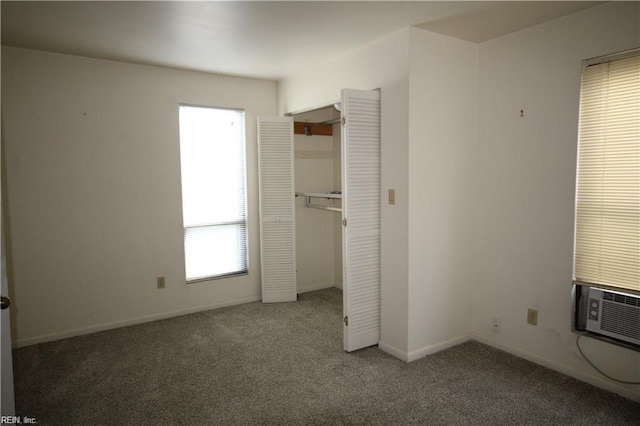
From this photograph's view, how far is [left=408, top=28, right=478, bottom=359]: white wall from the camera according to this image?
10.1 ft

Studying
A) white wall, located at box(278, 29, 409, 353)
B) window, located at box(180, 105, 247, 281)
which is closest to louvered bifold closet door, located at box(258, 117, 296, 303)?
window, located at box(180, 105, 247, 281)

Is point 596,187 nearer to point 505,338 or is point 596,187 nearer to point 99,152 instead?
point 505,338

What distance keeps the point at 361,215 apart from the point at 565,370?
1792 mm

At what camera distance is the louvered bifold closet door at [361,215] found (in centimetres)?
315

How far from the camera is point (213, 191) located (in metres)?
4.44

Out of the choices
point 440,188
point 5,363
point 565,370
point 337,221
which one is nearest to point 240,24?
point 440,188

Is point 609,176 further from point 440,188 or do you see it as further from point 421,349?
point 421,349

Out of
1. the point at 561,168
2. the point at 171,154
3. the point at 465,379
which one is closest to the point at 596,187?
the point at 561,168

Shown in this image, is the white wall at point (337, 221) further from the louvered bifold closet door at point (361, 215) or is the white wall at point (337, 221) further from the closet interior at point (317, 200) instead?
the louvered bifold closet door at point (361, 215)

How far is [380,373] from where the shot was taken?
2953mm

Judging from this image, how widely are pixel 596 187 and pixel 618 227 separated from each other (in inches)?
11.3

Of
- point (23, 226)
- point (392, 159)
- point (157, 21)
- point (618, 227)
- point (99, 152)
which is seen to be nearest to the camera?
point (618, 227)

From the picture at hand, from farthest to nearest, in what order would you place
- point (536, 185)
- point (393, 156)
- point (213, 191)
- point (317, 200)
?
point (317, 200)
point (213, 191)
point (393, 156)
point (536, 185)

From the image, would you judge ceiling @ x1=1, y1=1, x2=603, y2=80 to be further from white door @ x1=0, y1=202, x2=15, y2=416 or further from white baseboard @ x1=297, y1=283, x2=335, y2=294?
white baseboard @ x1=297, y1=283, x2=335, y2=294
